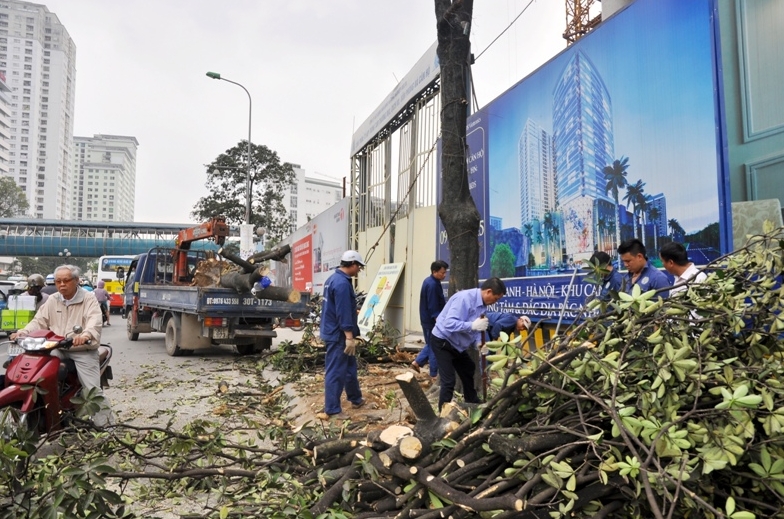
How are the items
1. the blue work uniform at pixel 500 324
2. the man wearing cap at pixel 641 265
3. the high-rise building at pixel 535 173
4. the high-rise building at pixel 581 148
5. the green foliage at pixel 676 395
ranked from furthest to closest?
the high-rise building at pixel 535 173
the blue work uniform at pixel 500 324
the high-rise building at pixel 581 148
the man wearing cap at pixel 641 265
the green foliage at pixel 676 395

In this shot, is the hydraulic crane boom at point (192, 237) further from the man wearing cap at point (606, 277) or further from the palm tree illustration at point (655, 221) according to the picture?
the palm tree illustration at point (655, 221)

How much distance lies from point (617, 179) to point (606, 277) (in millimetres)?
1452

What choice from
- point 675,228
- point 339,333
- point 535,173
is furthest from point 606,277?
point 535,173

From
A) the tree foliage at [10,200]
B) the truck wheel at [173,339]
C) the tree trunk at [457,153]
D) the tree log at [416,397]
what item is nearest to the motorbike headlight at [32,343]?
the tree log at [416,397]

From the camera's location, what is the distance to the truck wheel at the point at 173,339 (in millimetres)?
10919

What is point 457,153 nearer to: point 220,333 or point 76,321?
point 76,321

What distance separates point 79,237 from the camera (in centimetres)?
5722

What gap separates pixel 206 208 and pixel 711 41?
27537mm

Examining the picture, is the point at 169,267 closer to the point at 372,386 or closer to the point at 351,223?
the point at 351,223

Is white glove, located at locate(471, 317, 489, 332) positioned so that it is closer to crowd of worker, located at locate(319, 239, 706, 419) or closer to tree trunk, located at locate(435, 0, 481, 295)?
crowd of worker, located at locate(319, 239, 706, 419)

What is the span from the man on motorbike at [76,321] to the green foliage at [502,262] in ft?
16.1

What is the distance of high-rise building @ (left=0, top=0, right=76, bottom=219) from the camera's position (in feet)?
387

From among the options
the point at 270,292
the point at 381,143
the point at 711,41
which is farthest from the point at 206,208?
the point at 711,41

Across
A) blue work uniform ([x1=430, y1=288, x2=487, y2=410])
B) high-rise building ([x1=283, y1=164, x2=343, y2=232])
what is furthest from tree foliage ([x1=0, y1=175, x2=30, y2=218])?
blue work uniform ([x1=430, y1=288, x2=487, y2=410])
